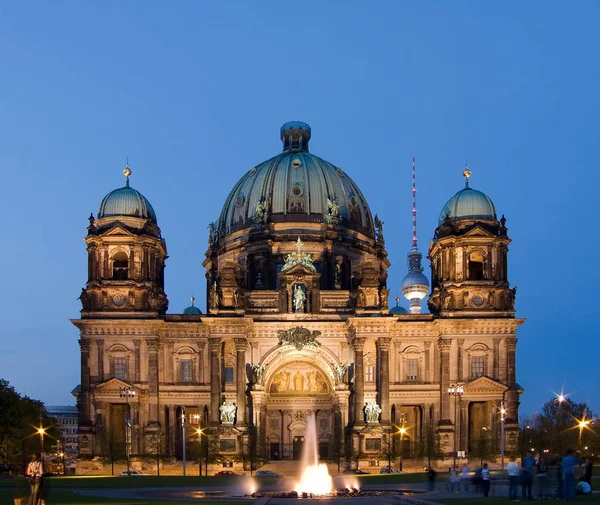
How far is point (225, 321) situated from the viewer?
10781cm

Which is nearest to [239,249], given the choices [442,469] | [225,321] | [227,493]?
[225,321]

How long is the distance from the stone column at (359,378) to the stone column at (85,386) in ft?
83.8

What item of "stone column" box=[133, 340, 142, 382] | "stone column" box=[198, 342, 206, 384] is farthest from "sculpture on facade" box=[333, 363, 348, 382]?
"stone column" box=[133, 340, 142, 382]

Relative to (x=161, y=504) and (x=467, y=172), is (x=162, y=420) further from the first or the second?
(x=161, y=504)

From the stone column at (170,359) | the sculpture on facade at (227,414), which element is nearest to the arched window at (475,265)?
the sculpture on facade at (227,414)

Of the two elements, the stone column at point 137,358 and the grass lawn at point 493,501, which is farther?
the stone column at point 137,358

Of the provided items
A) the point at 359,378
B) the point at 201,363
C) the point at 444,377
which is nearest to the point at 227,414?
the point at 201,363

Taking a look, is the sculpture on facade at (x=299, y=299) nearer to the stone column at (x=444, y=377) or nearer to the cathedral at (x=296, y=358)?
the cathedral at (x=296, y=358)

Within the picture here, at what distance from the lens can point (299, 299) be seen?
11044 centimetres

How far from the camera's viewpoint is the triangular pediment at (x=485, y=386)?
354 ft

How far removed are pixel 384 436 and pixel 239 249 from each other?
1203 inches

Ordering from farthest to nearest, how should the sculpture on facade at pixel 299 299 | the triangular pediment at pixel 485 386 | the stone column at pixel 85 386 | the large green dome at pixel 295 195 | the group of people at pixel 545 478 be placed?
the large green dome at pixel 295 195, the sculpture on facade at pixel 299 299, the triangular pediment at pixel 485 386, the stone column at pixel 85 386, the group of people at pixel 545 478

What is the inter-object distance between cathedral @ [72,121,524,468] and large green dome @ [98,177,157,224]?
15 cm

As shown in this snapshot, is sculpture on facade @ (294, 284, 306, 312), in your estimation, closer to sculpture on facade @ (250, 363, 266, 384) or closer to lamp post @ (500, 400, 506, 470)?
sculpture on facade @ (250, 363, 266, 384)
